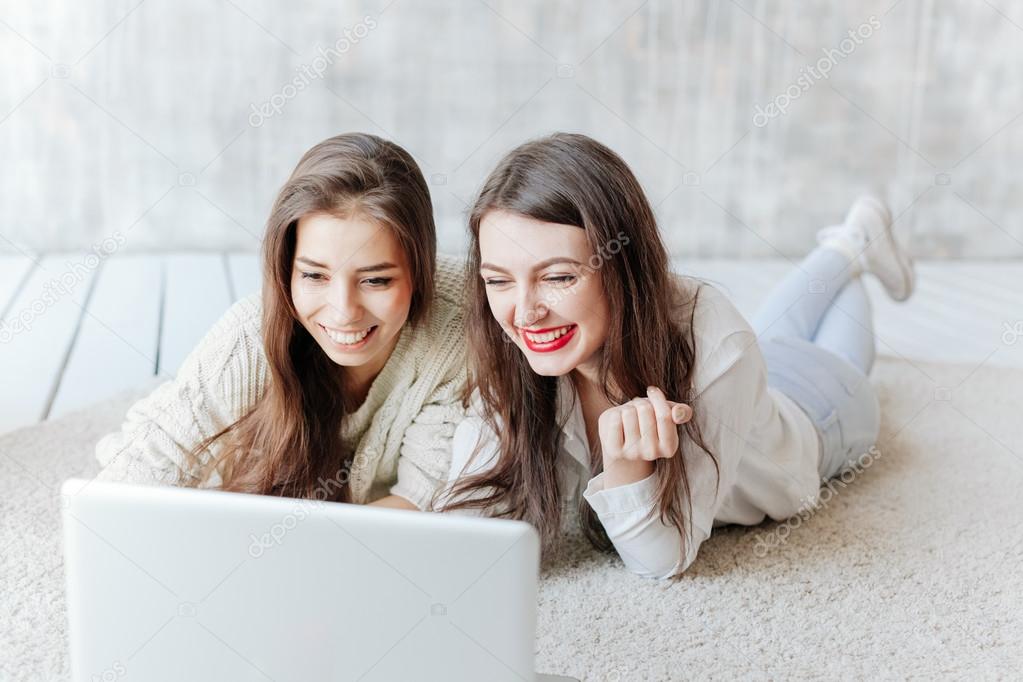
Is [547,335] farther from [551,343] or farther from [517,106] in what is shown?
[517,106]

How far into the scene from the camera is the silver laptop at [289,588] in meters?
0.82

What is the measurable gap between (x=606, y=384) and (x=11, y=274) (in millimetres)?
2408

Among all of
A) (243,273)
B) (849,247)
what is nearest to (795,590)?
(849,247)

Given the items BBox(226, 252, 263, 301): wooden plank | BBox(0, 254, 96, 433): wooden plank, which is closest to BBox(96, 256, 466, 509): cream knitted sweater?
Result: BBox(0, 254, 96, 433): wooden plank

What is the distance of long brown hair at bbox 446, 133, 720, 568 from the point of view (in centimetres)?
124

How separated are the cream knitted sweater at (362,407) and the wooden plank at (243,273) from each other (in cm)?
147

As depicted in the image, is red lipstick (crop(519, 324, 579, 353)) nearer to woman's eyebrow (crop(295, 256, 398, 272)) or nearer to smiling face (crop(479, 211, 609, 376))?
smiling face (crop(479, 211, 609, 376))

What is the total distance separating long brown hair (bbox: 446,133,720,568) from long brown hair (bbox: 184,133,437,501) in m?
0.11

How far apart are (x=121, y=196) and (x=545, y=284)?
103 inches

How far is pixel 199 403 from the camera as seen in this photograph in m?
1.46

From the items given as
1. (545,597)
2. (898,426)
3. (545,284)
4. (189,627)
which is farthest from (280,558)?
(898,426)

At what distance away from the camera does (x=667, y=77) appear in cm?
355

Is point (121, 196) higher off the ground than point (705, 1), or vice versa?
point (705, 1)

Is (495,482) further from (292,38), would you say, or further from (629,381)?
(292,38)
